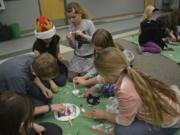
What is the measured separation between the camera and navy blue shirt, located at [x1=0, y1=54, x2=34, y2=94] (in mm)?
1374

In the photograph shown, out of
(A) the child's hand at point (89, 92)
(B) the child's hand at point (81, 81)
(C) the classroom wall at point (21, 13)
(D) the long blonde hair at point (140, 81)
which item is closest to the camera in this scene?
(D) the long blonde hair at point (140, 81)

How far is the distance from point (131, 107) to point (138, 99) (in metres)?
0.06

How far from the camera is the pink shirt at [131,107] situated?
123cm

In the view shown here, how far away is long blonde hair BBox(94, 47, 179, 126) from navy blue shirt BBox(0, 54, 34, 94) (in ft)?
1.46

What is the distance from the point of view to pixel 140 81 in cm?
121

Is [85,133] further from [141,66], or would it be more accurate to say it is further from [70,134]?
[141,66]

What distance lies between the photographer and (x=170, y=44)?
318 centimetres

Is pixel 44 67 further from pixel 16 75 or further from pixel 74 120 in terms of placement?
pixel 74 120

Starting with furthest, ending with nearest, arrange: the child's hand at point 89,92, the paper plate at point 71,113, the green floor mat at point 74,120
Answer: the child's hand at point 89,92 < the paper plate at point 71,113 < the green floor mat at point 74,120

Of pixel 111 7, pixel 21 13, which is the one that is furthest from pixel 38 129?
pixel 111 7

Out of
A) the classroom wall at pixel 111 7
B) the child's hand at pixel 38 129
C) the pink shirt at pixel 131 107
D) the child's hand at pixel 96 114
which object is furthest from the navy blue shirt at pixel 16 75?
the classroom wall at pixel 111 7

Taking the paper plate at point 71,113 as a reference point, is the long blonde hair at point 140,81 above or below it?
above

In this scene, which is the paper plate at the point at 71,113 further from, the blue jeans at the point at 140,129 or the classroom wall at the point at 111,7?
the classroom wall at the point at 111,7

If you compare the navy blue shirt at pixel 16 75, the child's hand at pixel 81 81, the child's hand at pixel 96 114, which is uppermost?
the navy blue shirt at pixel 16 75
